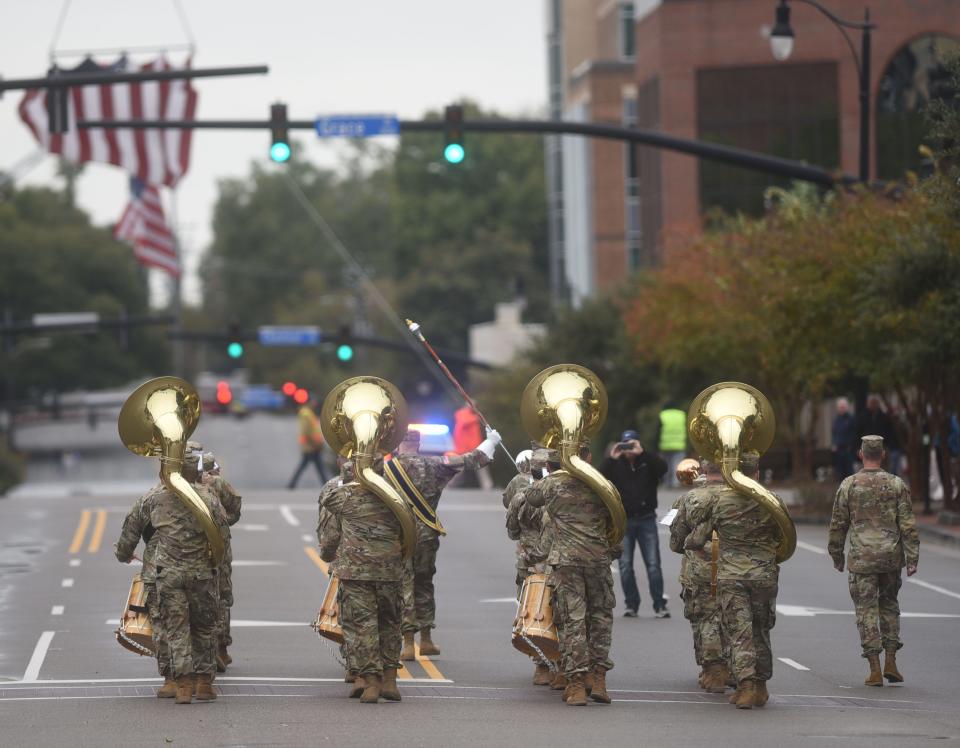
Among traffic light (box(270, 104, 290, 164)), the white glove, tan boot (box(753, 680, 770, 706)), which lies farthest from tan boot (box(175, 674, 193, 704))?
traffic light (box(270, 104, 290, 164))

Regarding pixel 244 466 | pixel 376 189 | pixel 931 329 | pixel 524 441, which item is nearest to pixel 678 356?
pixel 931 329

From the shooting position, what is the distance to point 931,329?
2867 centimetres

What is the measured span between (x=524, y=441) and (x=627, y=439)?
47.6 metres

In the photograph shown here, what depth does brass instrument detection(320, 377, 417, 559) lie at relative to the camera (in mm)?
14250

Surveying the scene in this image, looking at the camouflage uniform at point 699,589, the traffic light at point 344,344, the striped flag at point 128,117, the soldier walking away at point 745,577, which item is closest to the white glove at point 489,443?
the camouflage uniform at point 699,589

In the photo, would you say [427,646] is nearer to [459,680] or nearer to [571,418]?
[459,680]

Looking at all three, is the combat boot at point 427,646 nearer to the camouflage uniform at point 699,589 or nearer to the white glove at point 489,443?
the white glove at point 489,443

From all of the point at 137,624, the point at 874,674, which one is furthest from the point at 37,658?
the point at 874,674

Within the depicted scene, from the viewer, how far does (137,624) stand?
47.2 feet

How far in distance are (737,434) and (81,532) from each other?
62.3 feet

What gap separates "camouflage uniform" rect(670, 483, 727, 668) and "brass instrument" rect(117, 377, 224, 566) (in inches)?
124

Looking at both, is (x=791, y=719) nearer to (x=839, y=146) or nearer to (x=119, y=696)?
(x=119, y=696)

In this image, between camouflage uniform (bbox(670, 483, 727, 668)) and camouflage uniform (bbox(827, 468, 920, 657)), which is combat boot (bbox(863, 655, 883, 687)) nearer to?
camouflage uniform (bbox(827, 468, 920, 657))

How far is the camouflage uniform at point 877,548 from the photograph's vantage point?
606 inches
